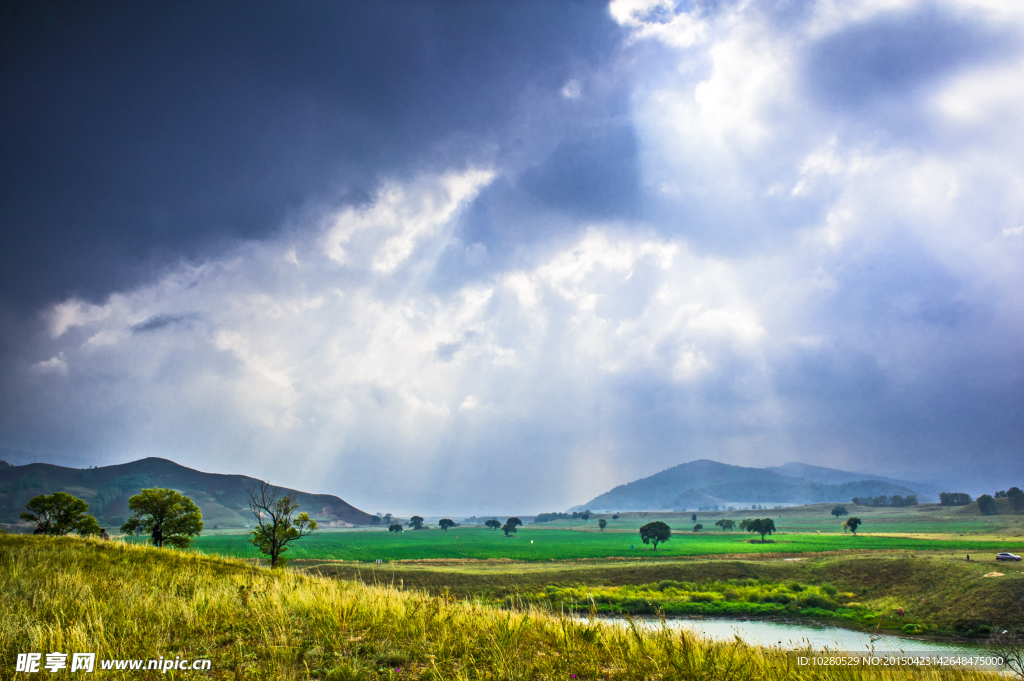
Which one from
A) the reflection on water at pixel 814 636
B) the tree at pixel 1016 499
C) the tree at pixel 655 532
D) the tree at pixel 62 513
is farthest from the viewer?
the tree at pixel 1016 499

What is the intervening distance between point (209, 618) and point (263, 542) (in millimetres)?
48185

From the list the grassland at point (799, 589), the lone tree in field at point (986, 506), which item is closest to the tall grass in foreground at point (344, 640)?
the grassland at point (799, 589)

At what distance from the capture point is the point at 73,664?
5445 millimetres

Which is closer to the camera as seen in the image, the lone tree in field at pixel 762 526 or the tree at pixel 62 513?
the tree at pixel 62 513

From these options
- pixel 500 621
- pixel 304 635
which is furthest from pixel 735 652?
pixel 304 635

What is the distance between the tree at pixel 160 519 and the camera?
5075 centimetres

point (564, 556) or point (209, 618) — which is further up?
point (209, 618)

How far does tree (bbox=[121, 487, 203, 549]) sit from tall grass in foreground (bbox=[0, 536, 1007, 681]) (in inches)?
2100

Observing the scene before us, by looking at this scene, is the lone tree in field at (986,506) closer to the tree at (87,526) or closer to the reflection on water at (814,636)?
the reflection on water at (814,636)

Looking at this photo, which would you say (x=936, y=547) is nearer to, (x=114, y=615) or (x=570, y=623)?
(x=570, y=623)

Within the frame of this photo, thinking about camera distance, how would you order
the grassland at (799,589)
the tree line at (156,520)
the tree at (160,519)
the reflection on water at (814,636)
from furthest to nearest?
the tree at (160,519) < the tree line at (156,520) < the grassland at (799,589) < the reflection on water at (814,636)

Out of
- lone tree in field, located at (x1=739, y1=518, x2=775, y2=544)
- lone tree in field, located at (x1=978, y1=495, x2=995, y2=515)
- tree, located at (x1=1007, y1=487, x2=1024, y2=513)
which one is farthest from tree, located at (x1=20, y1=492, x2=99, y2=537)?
tree, located at (x1=1007, y1=487, x2=1024, y2=513)

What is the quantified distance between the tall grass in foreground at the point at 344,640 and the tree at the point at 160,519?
53.3 m

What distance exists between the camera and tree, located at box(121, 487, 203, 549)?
50.8m
